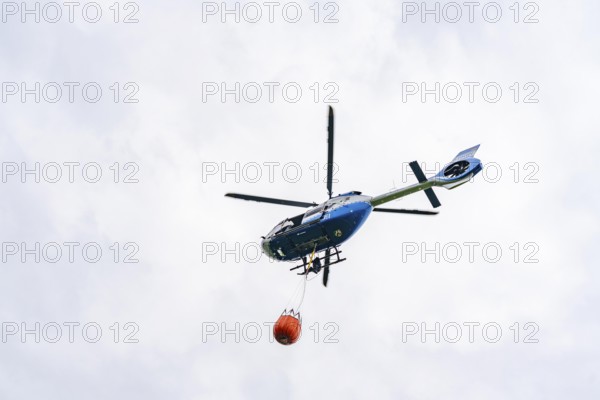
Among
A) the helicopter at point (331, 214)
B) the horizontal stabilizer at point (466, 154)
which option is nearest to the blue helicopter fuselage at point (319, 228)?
the helicopter at point (331, 214)

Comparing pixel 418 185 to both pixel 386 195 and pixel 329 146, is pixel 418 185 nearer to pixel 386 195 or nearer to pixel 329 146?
pixel 386 195

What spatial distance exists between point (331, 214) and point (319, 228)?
0.91m

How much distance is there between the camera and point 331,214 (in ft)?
108

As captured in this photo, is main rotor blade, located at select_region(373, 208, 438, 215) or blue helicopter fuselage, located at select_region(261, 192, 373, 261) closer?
blue helicopter fuselage, located at select_region(261, 192, 373, 261)

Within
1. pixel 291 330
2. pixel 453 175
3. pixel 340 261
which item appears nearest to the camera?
pixel 291 330

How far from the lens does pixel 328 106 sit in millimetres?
31875

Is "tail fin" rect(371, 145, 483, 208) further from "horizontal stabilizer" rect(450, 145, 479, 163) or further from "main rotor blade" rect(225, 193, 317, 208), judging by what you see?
"main rotor blade" rect(225, 193, 317, 208)

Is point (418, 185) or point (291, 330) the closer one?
point (291, 330)

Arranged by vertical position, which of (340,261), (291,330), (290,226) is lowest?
(291,330)

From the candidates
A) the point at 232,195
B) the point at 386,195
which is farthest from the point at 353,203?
the point at 232,195

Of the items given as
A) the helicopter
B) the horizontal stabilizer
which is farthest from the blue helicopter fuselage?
the horizontal stabilizer

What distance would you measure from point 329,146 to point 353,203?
3.09 meters

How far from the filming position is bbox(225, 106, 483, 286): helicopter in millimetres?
31844

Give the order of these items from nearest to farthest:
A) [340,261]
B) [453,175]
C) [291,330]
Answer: [291,330], [453,175], [340,261]
